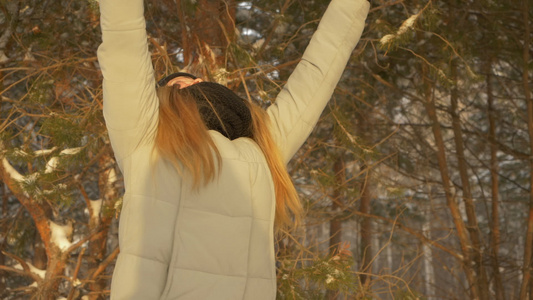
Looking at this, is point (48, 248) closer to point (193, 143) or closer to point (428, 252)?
point (193, 143)

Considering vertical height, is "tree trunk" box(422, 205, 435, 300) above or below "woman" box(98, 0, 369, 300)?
below

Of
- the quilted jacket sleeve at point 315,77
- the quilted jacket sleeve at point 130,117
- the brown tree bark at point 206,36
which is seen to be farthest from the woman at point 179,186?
the brown tree bark at point 206,36

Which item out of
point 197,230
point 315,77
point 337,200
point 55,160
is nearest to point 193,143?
point 197,230

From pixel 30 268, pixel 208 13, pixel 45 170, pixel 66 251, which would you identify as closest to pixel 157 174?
pixel 45 170

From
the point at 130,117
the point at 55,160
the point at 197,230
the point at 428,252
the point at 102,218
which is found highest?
the point at 130,117

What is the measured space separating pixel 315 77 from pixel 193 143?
0.57 m

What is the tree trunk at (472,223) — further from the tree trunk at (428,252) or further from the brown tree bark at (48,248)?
the brown tree bark at (48,248)

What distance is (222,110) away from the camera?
190 centimetres

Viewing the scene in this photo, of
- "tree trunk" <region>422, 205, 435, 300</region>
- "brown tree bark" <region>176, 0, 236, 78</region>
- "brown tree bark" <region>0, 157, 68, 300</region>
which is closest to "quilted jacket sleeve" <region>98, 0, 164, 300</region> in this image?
"brown tree bark" <region>176, 0, 236, 78</region>

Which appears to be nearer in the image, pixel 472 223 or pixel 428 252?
pixel 472 223

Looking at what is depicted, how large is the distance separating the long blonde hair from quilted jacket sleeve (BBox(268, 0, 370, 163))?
108 mm

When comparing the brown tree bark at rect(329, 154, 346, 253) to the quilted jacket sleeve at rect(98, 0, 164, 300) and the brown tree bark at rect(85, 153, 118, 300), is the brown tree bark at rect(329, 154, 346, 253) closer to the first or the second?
the brown tree bark at rect(85, 153, 118, 300)

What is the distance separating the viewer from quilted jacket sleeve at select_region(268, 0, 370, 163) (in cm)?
209

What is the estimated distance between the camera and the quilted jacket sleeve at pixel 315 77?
82.4 inches
